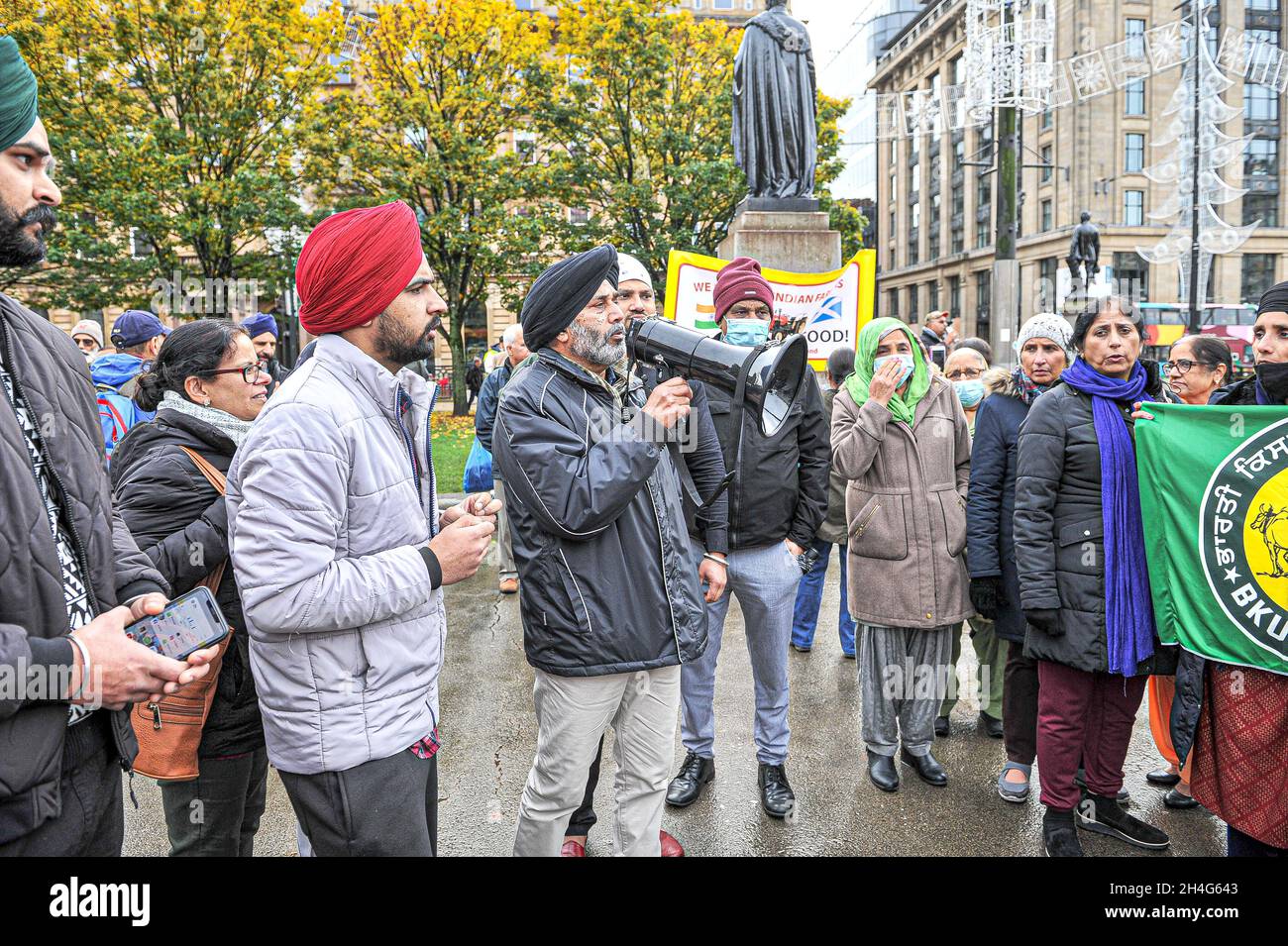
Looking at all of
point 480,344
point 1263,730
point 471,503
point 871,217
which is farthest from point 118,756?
point 871,217

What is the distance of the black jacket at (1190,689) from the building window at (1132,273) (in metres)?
50.8

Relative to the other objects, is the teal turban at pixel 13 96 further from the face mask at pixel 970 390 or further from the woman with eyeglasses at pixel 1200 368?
the woman with eyeglasses at pixel 1200 368

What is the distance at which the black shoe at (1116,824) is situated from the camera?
11.0 feet

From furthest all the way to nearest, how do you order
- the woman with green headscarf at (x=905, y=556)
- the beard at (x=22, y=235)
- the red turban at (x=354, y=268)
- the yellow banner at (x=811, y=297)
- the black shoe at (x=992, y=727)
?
the yellow banner at (x=811, y=297) → the black shoe at (x=992, y=727) → the woman with green headscarf at (x=905, y=556) → the red turban at (x=354, y=268) → the beard at (x=22, y=235)

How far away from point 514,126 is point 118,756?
24.4 metres

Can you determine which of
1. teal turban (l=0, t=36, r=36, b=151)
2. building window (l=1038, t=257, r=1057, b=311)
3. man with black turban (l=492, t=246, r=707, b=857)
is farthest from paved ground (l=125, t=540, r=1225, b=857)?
building window (l=1038, t=257, r=1057, b=311)

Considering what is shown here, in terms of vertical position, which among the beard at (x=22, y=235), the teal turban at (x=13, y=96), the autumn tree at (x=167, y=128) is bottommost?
the beard at (x=22, y=235)

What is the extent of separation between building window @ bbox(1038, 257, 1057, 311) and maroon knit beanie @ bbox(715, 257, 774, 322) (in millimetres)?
46888

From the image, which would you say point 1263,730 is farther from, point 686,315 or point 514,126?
point 514,126

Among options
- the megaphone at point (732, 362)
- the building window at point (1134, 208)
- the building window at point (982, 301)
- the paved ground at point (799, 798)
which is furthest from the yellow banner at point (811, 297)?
the building window at point (982, 301)

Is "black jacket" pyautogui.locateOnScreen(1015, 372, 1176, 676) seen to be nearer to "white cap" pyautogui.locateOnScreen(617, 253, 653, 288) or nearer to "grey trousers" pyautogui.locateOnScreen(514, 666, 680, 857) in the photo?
"grey trousers" pyautogui.locateOnScreen(514, 666, 680, 857)

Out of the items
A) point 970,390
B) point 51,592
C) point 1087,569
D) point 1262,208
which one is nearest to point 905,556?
point 1087,569

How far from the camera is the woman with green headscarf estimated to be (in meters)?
3.89

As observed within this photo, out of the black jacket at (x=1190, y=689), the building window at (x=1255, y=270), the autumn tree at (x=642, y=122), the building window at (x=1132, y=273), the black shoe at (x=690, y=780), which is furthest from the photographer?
the building window at (x=1255, y=270)
